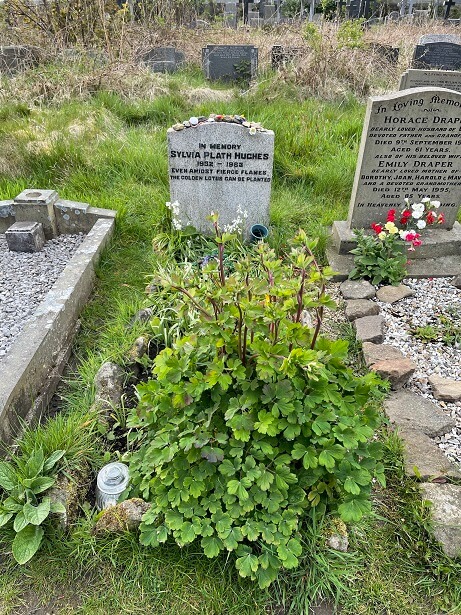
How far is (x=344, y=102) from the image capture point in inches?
278

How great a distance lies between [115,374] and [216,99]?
5.81m

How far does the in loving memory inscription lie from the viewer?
3.64 m

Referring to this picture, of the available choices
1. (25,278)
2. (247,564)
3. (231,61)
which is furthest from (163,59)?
(247,564)

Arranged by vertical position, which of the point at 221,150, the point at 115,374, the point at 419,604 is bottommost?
the point at 419,604

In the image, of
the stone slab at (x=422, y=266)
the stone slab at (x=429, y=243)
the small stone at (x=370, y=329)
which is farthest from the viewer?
the stone slab at (x=429, y=243)

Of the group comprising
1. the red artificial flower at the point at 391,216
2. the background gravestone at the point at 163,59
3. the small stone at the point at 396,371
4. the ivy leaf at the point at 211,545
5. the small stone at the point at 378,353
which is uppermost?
the background gravestone at the point at 163,59

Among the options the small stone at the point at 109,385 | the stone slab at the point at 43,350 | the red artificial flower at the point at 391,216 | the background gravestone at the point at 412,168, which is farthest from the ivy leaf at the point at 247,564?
the red artificial flower at the point at 391,216

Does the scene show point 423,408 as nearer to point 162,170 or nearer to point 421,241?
point 421,241

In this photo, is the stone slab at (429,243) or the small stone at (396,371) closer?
the small stone at (396,371)

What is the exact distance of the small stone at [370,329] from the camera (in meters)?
3.12

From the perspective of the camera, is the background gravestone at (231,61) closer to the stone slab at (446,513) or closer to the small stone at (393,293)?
the small stone at (393,293)

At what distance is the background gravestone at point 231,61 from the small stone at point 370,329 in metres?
6.95

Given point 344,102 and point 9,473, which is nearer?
point 9,473

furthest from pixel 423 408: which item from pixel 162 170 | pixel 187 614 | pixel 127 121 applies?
pixel 127 121
